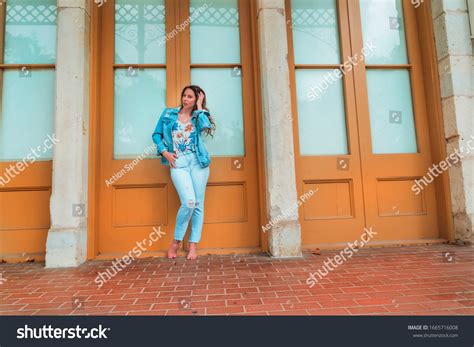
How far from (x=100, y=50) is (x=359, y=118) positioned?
3254 mm

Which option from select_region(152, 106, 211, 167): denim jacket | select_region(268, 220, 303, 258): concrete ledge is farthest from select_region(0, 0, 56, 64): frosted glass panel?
select_region(268, 220, 303, 258): concrete ledge

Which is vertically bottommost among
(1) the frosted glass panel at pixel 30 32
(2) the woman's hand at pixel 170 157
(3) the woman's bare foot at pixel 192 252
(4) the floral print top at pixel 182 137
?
(3) the woman's bare foot at pixel 192 252

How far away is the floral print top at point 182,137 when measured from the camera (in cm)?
342

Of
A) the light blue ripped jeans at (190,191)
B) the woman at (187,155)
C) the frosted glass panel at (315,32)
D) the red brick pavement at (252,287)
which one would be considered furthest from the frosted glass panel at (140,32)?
the red brick pavement at (252,287)

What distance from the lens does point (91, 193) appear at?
347 centimetres

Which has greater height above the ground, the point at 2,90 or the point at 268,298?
the point at 2,90

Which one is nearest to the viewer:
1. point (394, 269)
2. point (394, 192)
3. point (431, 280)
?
point (431, 280)

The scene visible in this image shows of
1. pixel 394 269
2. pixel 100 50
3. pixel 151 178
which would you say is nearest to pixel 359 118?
pixel 394 269

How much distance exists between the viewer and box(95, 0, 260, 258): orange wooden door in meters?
3.65

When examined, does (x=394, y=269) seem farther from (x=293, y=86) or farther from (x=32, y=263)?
(x=32, y=263)

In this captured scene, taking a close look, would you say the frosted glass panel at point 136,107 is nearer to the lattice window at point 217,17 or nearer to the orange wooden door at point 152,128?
the orange wooden door at point 152,128

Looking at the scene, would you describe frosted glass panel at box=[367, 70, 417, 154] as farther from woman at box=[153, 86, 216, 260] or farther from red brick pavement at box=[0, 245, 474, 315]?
woman at box=[153, 86, 216, 260]

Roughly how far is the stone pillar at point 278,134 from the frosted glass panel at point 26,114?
251 centimetres

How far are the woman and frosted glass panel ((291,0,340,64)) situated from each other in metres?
1.54
